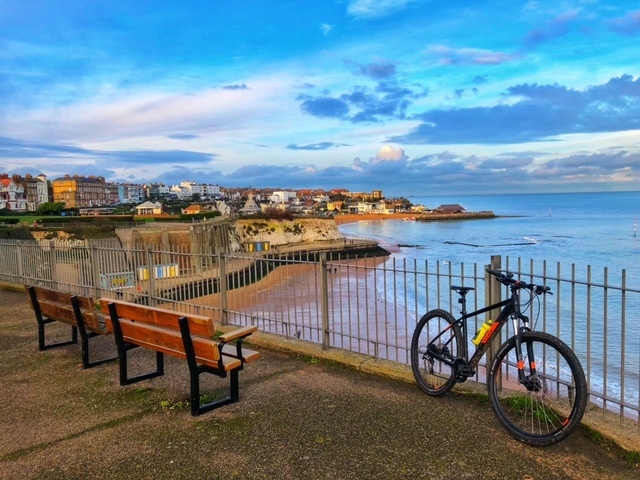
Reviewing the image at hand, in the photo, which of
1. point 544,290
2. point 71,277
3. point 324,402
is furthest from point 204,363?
point 71,277

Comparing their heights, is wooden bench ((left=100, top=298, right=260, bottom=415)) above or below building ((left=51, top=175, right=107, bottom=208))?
below

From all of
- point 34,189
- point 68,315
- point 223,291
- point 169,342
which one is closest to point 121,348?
point 169,342

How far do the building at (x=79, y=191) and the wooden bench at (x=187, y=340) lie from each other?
153 m

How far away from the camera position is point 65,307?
6289 millimetres

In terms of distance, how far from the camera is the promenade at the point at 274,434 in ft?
11.7

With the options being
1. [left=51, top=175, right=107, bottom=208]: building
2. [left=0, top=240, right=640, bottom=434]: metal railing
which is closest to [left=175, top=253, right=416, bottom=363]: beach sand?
[left=0, top=240, right=640, bottom=434]: metal railing

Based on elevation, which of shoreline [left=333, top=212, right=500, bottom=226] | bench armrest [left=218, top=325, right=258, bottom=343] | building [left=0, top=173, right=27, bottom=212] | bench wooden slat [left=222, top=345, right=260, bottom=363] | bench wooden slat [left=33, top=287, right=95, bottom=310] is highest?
building [left=0, top=173, right=27, bottom=212]

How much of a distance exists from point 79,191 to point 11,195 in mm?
53307

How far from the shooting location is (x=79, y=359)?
21.1 ft

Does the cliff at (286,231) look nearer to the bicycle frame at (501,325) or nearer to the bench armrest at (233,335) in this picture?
the bench armrest at (233,335)

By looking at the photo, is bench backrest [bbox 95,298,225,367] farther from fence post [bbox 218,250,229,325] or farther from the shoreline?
the shoreline

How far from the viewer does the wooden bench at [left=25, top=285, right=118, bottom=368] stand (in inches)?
234

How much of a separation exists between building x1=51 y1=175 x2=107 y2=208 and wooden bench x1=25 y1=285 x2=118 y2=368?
151 m

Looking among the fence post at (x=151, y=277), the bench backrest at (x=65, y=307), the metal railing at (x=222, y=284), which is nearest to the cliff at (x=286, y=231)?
the metal railing at (x=222, y=284)
